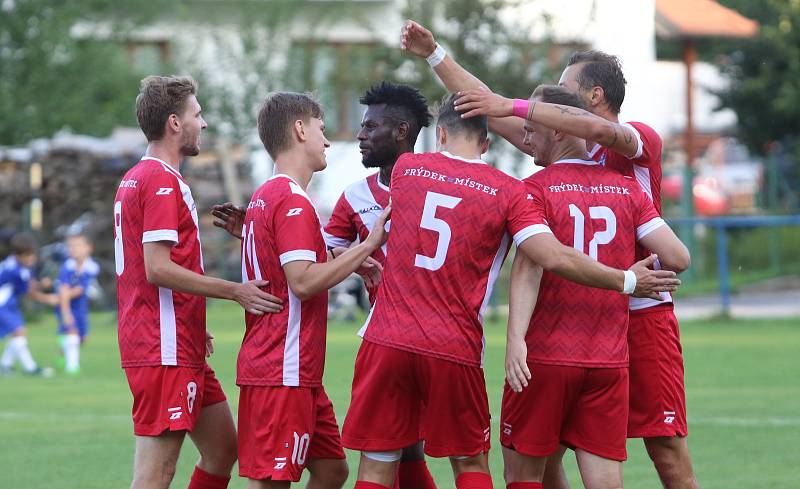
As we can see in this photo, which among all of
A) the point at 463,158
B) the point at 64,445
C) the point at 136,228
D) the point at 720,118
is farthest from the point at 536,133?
the point at 720,118

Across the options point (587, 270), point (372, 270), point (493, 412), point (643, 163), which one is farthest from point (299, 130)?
point (493, 412)

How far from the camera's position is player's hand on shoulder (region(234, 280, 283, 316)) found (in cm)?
602

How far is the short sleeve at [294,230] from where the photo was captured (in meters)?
5.93

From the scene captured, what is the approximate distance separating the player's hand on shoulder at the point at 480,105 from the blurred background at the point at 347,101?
30.1 feet

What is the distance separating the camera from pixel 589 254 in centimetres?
609

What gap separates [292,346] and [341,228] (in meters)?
1.18

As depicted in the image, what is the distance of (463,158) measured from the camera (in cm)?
602

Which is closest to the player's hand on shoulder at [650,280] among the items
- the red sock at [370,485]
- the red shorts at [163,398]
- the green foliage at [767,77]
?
the red sock at [370,485]

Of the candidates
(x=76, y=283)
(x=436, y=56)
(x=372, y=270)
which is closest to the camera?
(x=372, y=270)

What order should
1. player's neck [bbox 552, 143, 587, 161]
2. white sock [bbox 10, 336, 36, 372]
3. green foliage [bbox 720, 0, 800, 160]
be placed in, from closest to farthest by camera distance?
player's neck [bbox 552, 143, 587, 161] < white sock [bbox 10, 336, 36, 372] < green foliage [bbox 720, 0, 800, 160]

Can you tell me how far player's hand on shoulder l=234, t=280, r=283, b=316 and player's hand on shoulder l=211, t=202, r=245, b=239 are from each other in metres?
0.59

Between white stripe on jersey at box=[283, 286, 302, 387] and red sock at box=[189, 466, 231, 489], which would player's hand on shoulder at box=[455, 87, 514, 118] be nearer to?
white stripe on jersey at box=[283, 286, 302, 387]

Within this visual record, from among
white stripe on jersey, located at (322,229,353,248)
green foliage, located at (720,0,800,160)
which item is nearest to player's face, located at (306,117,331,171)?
white stripe on jersey, located at (322,229,353,248)

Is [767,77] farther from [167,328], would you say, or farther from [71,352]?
[167,328]
